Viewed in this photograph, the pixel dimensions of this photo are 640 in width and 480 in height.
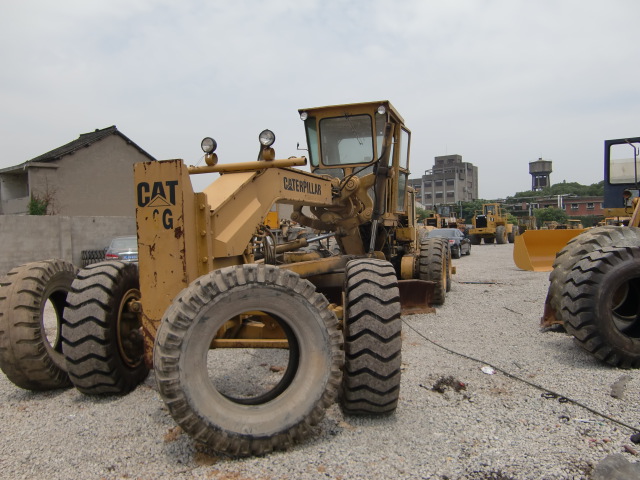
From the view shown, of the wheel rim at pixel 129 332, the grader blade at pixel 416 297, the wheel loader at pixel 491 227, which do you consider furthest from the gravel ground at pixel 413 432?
the wheel loader at pixel 491 227

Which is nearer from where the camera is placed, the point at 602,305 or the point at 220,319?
the point at 220,319

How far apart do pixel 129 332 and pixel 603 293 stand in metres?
4.50

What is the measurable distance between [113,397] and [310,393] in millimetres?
2009

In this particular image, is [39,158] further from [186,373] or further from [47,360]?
[186,373]

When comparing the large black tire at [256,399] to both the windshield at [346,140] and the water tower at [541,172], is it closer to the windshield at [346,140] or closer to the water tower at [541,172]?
the windshield at [346,140]

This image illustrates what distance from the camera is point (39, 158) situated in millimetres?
27453

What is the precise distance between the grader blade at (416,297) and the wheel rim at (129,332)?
4.43m

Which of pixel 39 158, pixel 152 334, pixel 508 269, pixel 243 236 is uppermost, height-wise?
pixel 39 158

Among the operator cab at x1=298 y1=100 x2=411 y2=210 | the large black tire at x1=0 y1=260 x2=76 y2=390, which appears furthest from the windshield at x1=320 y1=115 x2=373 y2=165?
the large black tire at x1=0 y1=260 x2=76 y2=390

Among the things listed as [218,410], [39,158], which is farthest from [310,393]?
[39,158]

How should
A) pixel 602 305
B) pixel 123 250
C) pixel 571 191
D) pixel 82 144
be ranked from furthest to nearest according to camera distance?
1. pixel 571 191
2. pixel 82 144
3. pixel 123 250
4. pixel 602 305

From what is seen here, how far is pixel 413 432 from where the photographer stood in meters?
3.52

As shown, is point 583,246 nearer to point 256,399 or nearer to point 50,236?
point 256,399

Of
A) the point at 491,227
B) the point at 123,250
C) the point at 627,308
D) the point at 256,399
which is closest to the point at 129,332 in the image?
the point at 256,399
